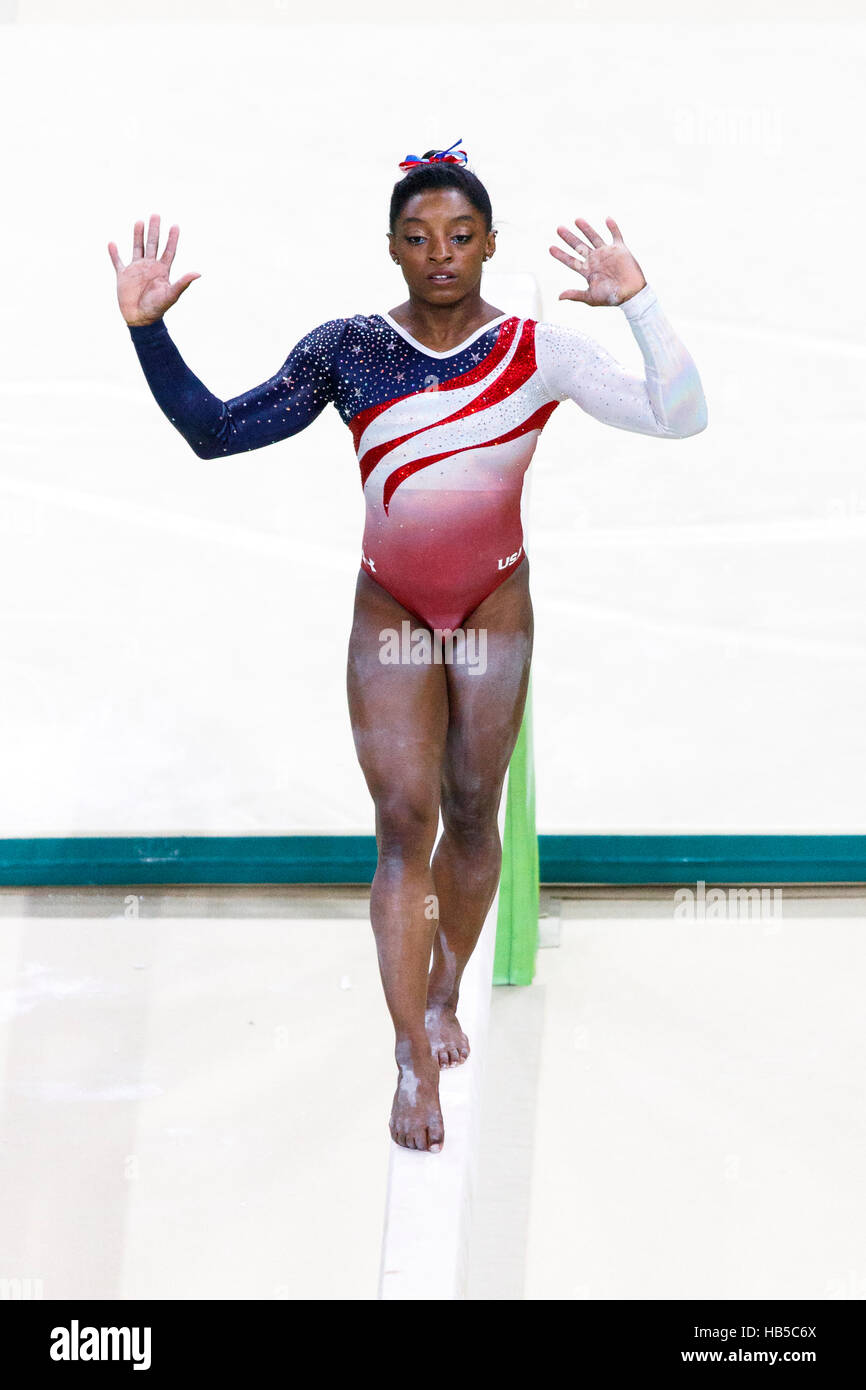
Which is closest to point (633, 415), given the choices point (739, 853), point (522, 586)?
point (522, 586)

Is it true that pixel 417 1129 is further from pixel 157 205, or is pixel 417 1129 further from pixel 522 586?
pixel 157 205

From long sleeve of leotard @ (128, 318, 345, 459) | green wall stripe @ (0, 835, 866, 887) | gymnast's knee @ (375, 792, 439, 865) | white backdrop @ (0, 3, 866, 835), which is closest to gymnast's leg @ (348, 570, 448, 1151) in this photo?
gymnast's knee @ (375, 792, 439, 865)

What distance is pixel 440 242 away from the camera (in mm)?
2221

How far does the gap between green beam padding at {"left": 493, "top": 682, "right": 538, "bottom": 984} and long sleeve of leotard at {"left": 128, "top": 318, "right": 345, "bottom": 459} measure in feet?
4.62

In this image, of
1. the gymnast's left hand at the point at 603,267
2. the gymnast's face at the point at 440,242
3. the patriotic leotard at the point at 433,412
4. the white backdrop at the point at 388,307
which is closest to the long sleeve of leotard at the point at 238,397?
the patriotic leotard at the point at 433,412

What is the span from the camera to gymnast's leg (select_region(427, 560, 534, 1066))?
238 centimetres

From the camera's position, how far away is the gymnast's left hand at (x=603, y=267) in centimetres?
213

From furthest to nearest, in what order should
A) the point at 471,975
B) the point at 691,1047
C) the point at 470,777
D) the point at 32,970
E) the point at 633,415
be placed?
the point at 32,970
the point at 691,1047
the point at 471,975
the point at 470,777
the point at 633,415

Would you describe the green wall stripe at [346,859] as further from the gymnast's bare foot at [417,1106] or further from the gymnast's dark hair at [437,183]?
→ the gymnast's dark hair at [437,183]

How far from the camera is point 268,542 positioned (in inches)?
186

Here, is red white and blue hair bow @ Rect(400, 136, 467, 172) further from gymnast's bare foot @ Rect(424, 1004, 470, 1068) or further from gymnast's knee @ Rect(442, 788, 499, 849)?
gymnast's bare foot @ Rect(424, 1004, 470, 1068)

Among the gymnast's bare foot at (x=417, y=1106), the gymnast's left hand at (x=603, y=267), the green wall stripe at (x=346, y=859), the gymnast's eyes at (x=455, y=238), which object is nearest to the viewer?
the gymnast's left hand at (x=603, y=267)

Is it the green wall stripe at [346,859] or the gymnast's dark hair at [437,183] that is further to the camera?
the green wall stripe at [346,859]

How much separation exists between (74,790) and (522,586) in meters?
2.33
